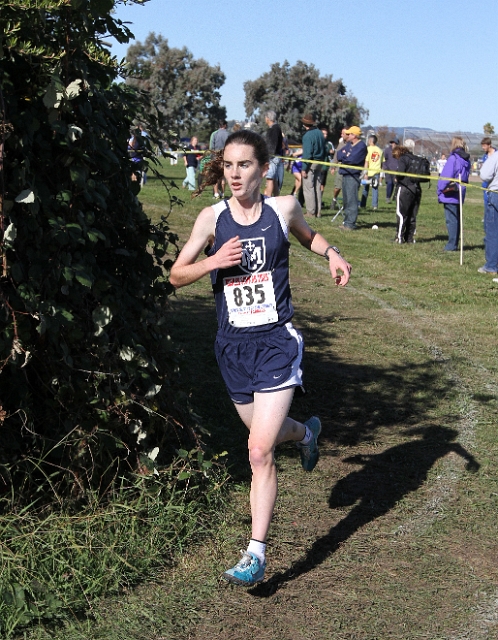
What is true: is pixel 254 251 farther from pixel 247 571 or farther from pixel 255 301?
pixel 247 571

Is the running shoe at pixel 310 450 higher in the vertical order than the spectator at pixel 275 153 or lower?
lower

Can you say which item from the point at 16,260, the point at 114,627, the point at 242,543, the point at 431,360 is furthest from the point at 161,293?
the point at 431,360

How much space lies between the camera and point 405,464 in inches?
242

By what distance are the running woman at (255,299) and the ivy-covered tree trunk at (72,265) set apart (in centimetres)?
37

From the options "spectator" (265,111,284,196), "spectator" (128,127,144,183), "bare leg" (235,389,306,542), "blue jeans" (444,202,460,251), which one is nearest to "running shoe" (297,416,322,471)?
"bare leg" (235,389,306,542)

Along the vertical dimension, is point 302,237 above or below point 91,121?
below

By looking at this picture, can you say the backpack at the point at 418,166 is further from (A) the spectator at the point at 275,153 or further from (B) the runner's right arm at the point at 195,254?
(B) the runner's right arm at the point at 195,254

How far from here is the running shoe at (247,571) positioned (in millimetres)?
4172

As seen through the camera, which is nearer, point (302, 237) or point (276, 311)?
point (276, 311)

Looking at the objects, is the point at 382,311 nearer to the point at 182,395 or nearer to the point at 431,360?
the point at 431,360

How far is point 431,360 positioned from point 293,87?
2750 inches

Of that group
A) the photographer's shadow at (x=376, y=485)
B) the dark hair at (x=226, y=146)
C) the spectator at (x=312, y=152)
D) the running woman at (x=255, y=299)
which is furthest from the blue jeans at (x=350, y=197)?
the running woman at (x=255, y=299)

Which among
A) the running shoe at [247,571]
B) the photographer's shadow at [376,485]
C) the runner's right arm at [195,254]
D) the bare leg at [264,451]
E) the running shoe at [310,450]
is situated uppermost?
the runner's right arm at [195,254]

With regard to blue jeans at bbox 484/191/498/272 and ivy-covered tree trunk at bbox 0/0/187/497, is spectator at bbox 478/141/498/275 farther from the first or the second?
ivy-covered tree trunk at bbox 0/0/187/497
